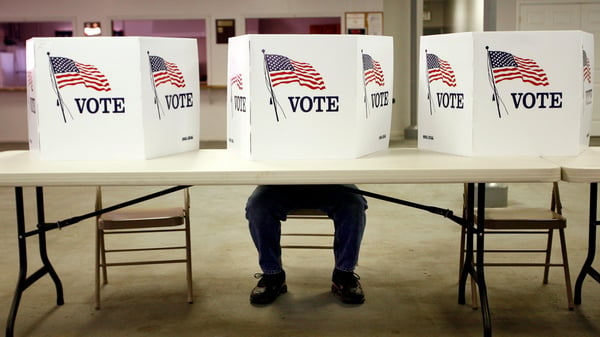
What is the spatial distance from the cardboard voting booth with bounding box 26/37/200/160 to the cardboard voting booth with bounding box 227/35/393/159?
298 mm

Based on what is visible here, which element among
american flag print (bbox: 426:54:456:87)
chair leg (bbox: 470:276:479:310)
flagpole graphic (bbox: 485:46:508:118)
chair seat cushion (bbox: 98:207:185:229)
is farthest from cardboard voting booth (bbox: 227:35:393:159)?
chair leg (bbox: 470:276:479:310)

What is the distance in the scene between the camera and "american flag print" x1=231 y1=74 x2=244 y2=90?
2.18 metres

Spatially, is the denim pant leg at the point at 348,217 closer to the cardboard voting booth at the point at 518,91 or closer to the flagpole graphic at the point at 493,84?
the cardboard voting booth at the point at 518,91

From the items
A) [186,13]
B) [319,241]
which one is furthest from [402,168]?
[186,13]

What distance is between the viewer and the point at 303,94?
6.97ft

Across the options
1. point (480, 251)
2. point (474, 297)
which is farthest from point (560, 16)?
point (480, 251)

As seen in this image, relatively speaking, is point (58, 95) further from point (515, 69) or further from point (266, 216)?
point (515, 69)

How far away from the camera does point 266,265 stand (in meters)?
2.71

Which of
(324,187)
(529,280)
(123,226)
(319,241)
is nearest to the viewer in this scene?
(324,187)

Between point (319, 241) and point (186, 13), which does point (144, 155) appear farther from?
point (186, 13)

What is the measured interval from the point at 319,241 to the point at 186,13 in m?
6.22

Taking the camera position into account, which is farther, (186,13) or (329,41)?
(186,13)

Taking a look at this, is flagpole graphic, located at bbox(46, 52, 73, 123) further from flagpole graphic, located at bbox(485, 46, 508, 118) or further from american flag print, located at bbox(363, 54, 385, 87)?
flagpole graphic, located at bbox(485, 46, 508, 118)

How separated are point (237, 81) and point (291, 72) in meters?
0.22
